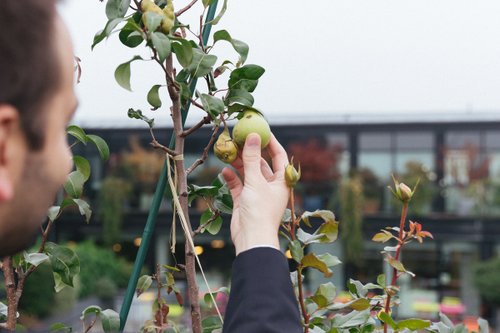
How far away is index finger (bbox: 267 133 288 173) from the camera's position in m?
→ 0.77

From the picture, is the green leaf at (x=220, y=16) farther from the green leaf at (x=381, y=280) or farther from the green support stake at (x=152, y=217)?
the green leaf at (x=381, y=280)

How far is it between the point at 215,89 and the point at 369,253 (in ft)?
40.5

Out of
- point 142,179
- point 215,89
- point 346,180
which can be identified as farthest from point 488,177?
point 215,89

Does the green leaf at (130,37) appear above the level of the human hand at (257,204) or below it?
above

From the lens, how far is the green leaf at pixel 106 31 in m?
0.77

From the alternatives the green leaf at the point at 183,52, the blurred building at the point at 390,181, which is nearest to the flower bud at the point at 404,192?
the green leaf at the point at 183,52

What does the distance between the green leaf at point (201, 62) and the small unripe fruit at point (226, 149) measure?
0.31 ft

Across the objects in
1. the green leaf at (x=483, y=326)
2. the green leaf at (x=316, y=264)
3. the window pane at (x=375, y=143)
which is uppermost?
the green leaf at (x=316, y=264)

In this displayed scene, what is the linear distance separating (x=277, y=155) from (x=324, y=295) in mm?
279

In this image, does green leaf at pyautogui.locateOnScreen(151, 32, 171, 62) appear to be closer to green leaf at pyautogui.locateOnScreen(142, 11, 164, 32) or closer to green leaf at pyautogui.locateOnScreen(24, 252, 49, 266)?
green leaf at pyautogui.locateOnScreen(142, 11, 164, 32)

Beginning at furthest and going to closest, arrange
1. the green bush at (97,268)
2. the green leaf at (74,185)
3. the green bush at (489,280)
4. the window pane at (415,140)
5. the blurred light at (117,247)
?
the blurred light at (117,247), the window pane at (415,140), the green bush at (97,268), the green bush at (489,280), the green leaf at (74,185)

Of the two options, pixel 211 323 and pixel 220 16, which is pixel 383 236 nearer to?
pixel 211 323

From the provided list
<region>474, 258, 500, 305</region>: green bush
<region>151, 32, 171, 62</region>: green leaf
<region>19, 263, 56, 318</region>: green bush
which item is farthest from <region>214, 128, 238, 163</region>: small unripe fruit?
<region>474, 258, 500, 305</region>: green bush

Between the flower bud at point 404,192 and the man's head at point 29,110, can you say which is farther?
the flower bud at point 404,192
